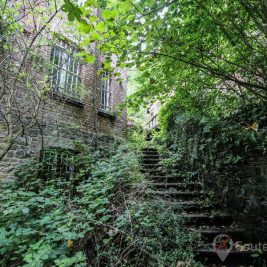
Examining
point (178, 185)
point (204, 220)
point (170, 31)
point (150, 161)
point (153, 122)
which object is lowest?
point (204, 220)

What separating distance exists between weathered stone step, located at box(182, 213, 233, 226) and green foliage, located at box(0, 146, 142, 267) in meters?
1.31

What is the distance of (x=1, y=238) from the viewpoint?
3.03 metres

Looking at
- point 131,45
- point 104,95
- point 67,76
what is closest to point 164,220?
point 131,45

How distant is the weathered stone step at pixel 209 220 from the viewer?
3.99 m

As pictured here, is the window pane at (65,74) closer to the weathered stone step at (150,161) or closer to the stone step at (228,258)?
the weathered stone step at (150,161)

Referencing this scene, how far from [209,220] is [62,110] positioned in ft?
16.1

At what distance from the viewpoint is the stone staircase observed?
128 inches

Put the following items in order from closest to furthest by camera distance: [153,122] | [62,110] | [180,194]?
1. [180,194]
2. [62,110]
3. [153,122]

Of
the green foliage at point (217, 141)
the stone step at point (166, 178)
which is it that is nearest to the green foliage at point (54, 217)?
the stone step at point (166, 178)

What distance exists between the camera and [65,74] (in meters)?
7.29

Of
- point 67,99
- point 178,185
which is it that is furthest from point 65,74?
point 178,185

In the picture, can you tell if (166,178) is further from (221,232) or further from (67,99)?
(67,99)

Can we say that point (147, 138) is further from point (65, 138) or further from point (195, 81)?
point (195, 81)

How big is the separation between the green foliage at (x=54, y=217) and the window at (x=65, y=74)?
252 cm
